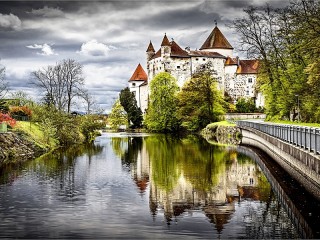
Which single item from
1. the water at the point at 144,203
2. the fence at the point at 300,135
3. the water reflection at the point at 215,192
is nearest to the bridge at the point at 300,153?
the fence at the point at 300,135

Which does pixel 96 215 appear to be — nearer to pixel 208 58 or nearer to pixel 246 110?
pixel 246 110

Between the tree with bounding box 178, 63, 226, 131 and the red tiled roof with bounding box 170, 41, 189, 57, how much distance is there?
83.8 ft

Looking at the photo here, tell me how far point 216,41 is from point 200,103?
3711 centimetres

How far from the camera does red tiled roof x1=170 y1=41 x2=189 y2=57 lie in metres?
99.9

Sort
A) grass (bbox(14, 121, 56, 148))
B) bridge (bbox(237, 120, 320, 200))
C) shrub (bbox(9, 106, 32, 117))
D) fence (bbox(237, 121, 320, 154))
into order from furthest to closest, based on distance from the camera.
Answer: shrub (bbox(9, 106, 32, 117))
grass (bbox(14, 121, 56, 148))
fence (bbox(237, 121, 320, 154))
bridge (bbox(237, 120, 320, 200))

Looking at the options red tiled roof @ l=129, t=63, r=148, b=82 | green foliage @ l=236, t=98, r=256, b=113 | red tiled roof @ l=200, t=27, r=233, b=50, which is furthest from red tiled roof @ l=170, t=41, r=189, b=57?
red tiled roof @ l=129, t=63, r=148, b=82

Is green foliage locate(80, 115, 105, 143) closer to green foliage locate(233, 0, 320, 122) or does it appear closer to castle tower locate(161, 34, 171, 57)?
green foliage locate(233, 0, 320, 122)

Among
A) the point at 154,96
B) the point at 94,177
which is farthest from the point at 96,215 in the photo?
the point at 154,96

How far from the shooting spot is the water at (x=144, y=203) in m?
12.2

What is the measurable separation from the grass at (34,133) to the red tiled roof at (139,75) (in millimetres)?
75984

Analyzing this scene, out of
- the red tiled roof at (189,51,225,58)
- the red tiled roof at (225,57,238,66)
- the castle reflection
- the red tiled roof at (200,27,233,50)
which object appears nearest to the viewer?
the castle reflection

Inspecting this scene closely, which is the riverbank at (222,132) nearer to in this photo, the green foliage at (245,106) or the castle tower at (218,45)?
the green foliage at (245,106)

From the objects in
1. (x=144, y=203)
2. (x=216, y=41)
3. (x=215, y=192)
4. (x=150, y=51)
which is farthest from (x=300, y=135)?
(x=150, y=51)

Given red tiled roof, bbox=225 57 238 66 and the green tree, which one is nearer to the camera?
the green tree
